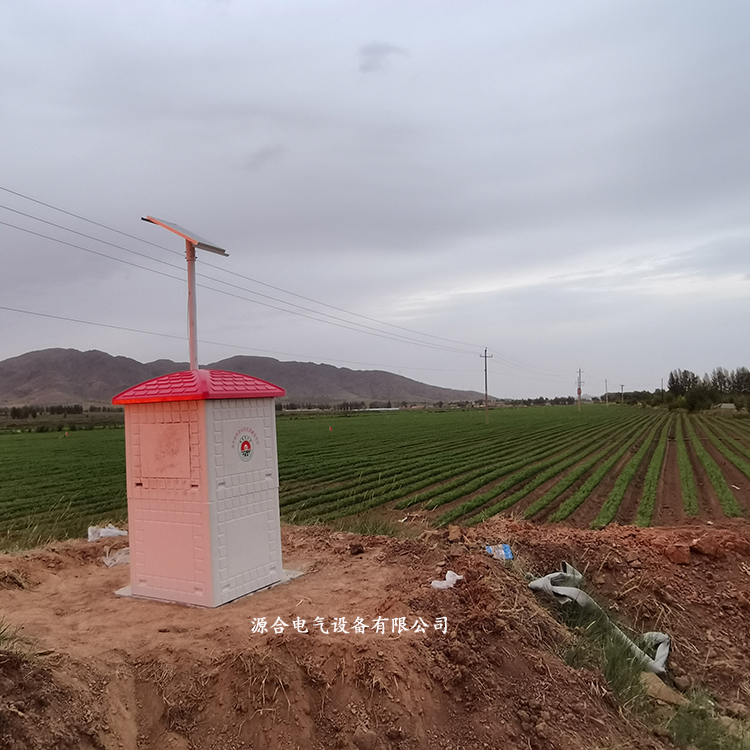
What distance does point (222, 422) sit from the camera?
21.6ft

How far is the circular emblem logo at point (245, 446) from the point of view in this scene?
267 inches

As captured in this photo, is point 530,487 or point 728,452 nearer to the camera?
point 530,487

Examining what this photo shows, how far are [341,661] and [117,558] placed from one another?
4860 mm

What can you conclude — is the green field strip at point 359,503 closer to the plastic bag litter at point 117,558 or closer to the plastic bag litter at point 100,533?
the plastic bag litter at point 100,533

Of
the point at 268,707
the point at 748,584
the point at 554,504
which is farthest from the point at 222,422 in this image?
the point at 554,504

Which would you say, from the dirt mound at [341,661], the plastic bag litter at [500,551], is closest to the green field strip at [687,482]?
the dirt mound at [341,661]

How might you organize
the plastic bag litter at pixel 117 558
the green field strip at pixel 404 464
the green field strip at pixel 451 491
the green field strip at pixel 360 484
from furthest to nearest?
the green field strip at pixel 404 464 < the green field strip at pixel 360 484 < the green field strip at pixel 451 491 < the plastic bag litter at pixel 117 558

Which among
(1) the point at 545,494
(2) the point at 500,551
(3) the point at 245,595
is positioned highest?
(2) the point at 500,551

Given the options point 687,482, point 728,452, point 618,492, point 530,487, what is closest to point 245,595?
point 618,492

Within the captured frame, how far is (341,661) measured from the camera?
15.9ft

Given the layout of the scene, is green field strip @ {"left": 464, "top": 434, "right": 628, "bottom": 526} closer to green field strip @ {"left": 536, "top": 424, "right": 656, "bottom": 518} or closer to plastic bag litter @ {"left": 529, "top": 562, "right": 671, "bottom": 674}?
green field strip @ {"left": 536, "top": 424, "right": 656, "bottom": 518}

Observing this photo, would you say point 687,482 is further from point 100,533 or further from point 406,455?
point 100,533

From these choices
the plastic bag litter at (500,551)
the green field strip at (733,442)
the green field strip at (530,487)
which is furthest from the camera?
the green field strip at (733,442)

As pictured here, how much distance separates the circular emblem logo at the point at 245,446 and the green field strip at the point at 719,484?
15025 millimetres
